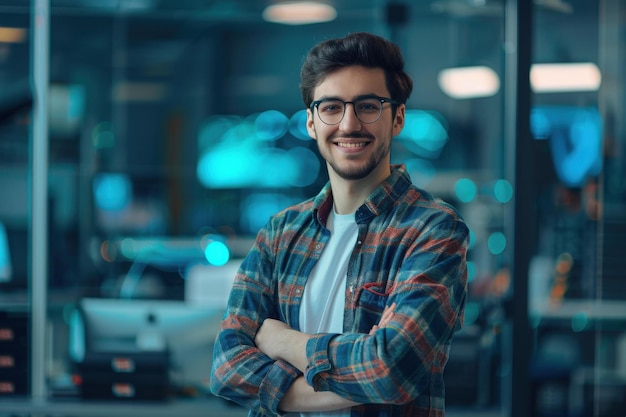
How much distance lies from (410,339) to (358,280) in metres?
0.16

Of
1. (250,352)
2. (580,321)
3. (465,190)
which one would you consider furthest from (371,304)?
(465,190)

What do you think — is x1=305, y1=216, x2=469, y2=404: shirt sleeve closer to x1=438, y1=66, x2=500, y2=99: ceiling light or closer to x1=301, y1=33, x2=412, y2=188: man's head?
x1=301, y1=33, x2=412, y2=188: man's head

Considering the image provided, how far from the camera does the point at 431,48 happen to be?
28.0 feet

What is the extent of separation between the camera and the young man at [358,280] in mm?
1539

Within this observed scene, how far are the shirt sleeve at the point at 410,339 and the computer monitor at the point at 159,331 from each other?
169cm

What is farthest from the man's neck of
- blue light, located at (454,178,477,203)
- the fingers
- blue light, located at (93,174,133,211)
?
blue light, located at (93,174,133,211)

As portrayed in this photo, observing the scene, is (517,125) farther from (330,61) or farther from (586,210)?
(586,210)

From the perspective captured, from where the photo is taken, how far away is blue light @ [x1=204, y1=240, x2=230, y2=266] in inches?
316

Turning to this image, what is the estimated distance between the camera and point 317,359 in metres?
1.57

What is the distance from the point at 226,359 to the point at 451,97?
272 inches

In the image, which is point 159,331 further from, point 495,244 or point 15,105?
point 495,244

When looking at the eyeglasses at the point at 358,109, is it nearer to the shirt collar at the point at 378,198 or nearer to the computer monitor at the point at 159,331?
the shirt collar at the point at 378,198

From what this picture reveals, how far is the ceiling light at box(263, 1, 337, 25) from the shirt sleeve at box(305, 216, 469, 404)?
569 centimetres

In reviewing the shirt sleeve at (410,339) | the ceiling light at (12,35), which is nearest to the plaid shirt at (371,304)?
the shirt sleeve at (410,339)
